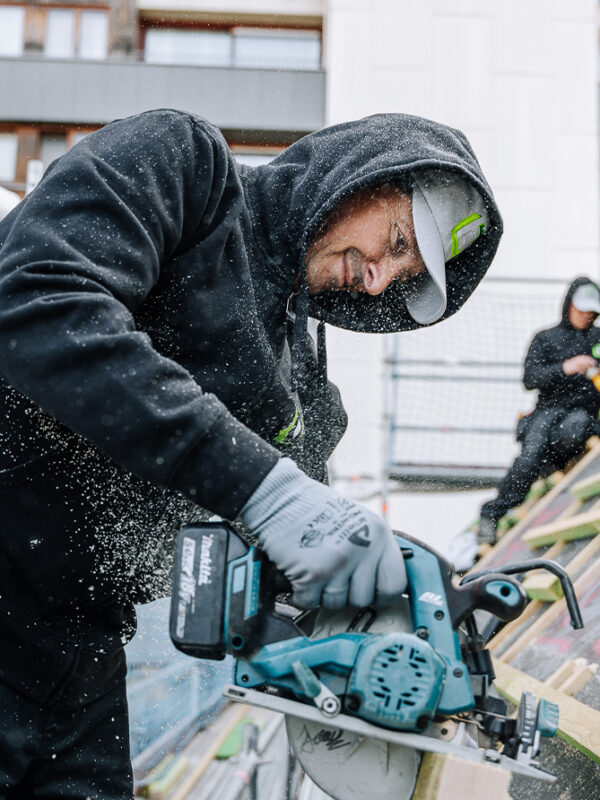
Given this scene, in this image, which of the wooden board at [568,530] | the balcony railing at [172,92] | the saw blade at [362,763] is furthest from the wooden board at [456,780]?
the balcony railing at [172,92]

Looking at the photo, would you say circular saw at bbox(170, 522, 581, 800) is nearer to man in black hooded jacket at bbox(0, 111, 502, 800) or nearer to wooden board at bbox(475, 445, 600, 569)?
man in black hooded jacket at bbox(0, 111, 502, 800)

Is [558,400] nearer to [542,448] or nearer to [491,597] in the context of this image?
[542,448]

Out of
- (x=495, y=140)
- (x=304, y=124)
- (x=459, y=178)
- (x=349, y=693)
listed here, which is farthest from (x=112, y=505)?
(x=304, y=124)

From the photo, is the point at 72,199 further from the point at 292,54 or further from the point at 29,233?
the point at 292,54

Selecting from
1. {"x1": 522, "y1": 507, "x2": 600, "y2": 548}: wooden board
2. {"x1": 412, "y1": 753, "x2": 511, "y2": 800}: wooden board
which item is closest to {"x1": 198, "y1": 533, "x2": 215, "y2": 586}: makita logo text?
{"x1": 412, "y1": 753, "x2": 511, "y2": 800}: wooden board

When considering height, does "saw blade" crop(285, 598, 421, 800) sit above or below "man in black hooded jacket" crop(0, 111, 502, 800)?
below

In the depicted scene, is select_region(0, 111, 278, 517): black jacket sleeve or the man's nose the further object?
the man's nose

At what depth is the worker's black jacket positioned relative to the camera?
4969 millimetres

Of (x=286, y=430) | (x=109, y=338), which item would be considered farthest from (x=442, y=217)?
(x=109, y=338)

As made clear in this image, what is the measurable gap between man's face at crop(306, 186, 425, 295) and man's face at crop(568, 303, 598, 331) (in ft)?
12.0

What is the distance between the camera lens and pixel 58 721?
1625mm

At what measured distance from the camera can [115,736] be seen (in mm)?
1788

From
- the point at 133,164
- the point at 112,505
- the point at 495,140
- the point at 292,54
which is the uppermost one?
the point at 292,54

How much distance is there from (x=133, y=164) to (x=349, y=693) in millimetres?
950
